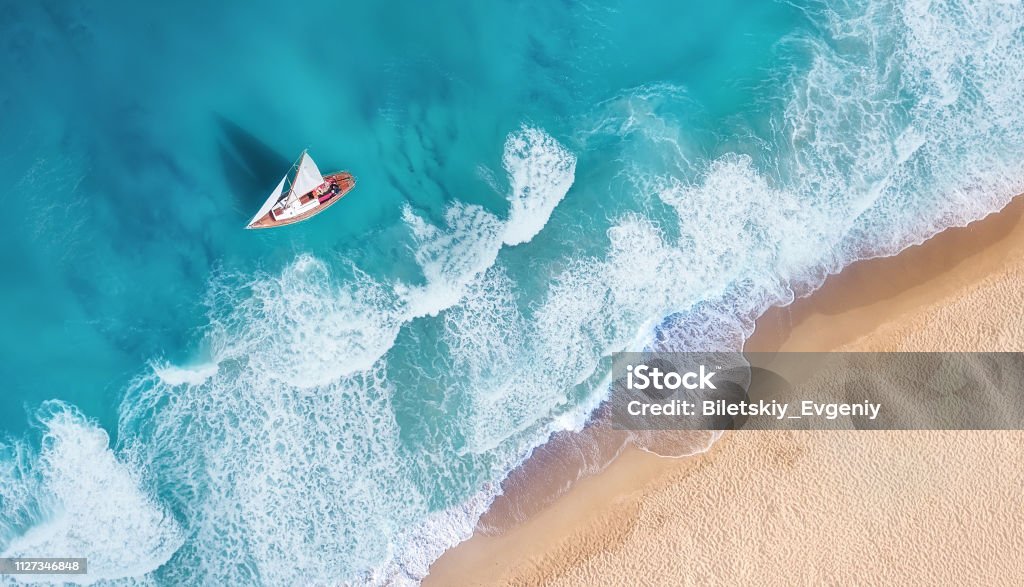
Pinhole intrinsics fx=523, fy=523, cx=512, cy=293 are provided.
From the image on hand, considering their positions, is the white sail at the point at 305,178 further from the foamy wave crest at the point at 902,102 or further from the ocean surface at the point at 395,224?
the foamy wave crest at the point at 902,102

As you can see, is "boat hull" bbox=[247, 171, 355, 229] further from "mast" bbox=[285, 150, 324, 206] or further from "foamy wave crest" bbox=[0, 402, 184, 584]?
"foamy wave crest" bbox=[0, 402, 184, 584]

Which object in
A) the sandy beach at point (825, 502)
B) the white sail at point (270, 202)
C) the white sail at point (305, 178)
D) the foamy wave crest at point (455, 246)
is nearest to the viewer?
the sandy beach at point (825, 502)

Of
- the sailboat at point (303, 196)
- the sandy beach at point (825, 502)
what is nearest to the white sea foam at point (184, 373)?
the sailboat at point (303, 196)

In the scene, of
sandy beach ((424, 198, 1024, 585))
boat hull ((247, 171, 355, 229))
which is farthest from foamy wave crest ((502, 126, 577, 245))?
sandy beach ((424, 198, 1024, 585))

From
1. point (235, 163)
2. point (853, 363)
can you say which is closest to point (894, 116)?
point (853, 363)

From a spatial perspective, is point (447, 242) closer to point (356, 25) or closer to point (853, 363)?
point (356, 25)
